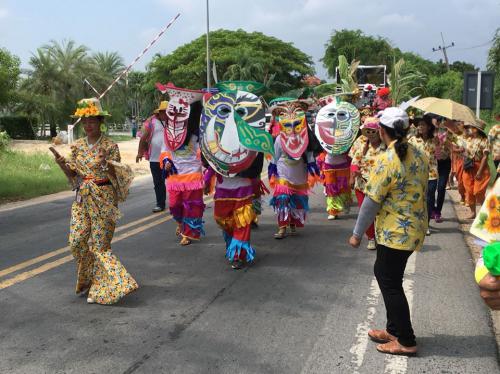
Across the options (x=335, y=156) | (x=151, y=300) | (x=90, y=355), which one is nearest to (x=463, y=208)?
(x=335, y=156)

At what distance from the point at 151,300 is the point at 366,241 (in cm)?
359

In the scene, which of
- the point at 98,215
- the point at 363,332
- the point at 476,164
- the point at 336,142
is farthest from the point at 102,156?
the point at 476,164

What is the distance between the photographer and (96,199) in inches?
191

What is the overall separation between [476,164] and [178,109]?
5.14 m

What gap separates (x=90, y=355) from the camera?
3.81 meters

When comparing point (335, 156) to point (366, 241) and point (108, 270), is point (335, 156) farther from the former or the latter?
point (108, 270)

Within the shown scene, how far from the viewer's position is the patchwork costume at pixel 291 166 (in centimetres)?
778

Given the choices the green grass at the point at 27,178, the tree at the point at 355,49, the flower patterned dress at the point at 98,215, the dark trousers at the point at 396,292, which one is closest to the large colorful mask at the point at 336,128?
the flower patterned dress at the point at 98,215

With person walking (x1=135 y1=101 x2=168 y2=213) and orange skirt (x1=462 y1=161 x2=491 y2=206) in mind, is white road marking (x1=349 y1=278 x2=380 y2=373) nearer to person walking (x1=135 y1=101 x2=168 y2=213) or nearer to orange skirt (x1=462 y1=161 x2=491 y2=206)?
orange skirt (x1=462 y1=161 x2=491 y2=206)

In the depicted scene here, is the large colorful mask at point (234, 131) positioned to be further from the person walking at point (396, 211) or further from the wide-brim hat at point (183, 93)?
the person walking at point (396, 211)

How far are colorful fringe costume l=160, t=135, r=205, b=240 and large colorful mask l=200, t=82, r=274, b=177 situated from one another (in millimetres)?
1132

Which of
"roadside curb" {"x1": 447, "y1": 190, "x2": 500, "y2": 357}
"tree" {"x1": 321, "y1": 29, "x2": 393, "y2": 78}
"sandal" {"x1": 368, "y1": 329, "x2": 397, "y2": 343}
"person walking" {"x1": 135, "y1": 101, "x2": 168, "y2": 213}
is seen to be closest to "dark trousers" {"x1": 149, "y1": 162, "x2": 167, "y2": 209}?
"person walking" {"x1": 135, "y1": 101, "x2": 168, "y2": 213}

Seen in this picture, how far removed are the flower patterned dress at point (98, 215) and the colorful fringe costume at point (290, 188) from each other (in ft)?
10.6

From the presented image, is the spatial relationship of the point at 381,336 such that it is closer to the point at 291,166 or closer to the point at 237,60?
the point at 291,166
